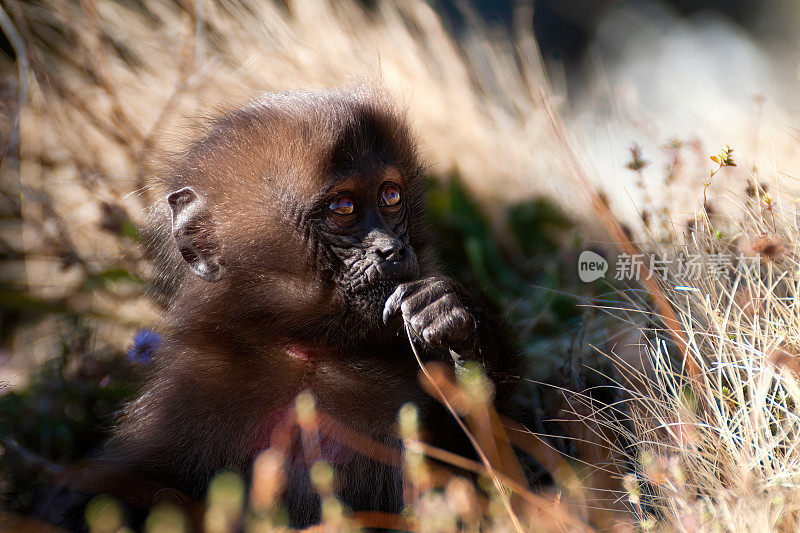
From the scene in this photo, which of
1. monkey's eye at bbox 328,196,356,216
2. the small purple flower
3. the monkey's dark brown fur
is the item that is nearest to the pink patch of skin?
the monkey's dark brown fur

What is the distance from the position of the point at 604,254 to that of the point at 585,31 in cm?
302

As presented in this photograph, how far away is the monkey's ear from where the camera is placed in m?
2.96

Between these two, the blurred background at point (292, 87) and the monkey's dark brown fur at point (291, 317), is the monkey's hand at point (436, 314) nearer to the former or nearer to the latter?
the monkey's dark brown fur at point (291, 317)

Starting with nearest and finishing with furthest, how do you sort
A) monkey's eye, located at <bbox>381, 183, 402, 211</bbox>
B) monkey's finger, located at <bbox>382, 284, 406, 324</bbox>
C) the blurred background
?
1. monkey's finger, located at <bbox>382, 284, 406, 324</bbox>
2. monkey's eye, located at <bbox>381, 183, 402, 211</bbox>
3. the blurred background

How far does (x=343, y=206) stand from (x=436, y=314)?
0.67 metres

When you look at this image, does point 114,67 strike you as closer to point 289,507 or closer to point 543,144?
point 543,144

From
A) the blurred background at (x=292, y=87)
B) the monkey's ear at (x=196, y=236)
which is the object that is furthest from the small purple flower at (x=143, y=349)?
the monkey's ear at (x=196, y=236)

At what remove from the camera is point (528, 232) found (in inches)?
195

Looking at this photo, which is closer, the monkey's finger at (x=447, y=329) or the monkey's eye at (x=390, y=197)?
the monkey's finger at (x=447, y=329)

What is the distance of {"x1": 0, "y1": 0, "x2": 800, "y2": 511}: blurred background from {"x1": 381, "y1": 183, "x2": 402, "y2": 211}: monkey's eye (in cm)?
87

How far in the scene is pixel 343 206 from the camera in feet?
9.78

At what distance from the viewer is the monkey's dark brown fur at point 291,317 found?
2.77 meters

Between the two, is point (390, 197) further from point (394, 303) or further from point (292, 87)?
point (292, 87)

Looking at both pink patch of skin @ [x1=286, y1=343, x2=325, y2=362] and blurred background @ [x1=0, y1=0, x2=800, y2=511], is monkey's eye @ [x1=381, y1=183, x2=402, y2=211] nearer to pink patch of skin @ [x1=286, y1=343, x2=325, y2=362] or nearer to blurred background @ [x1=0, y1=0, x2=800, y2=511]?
pink patch of skin @ [x1=286, y1=343, x2=325, y2=362]
